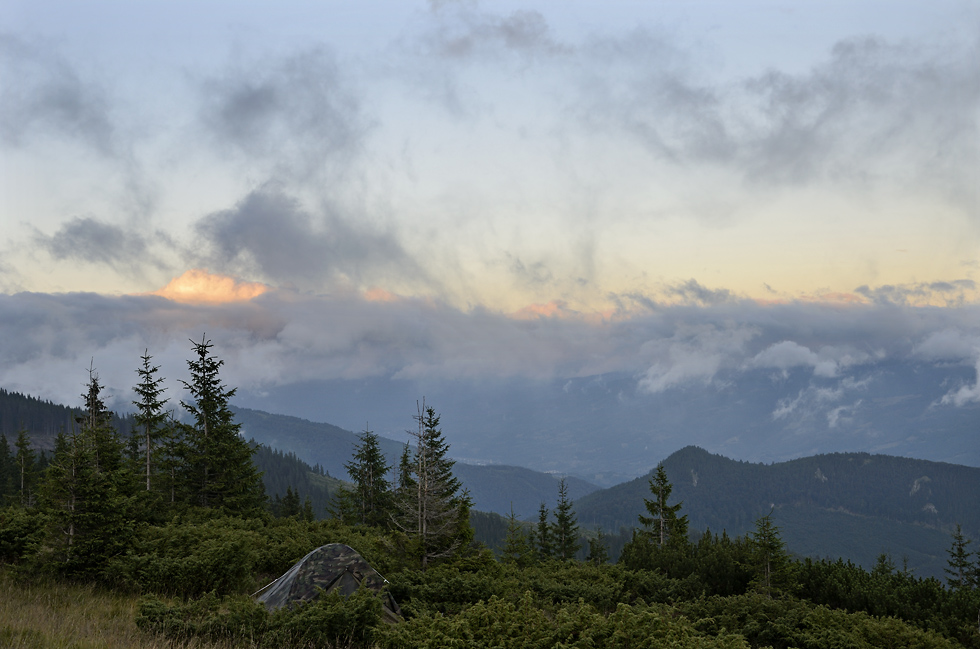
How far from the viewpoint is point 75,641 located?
27.1 ft

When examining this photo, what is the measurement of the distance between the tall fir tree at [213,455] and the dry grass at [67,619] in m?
16.2

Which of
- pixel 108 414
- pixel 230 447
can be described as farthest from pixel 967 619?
pixel 108 414

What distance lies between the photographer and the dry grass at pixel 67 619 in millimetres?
8352

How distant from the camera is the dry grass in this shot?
27.4ft

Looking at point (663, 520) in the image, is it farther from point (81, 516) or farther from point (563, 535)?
point (81, 516)

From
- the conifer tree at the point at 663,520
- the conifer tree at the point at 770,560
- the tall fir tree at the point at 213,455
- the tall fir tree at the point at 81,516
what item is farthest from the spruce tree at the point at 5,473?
the conifer tree at the point at 770,560

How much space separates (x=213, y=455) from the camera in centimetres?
3097

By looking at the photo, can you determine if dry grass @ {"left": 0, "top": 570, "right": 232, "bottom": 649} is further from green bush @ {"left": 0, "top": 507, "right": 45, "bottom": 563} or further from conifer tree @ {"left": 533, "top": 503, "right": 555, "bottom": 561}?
conifer tree @ {"left": 533, "top": 503, "right": 555, "bottom": 561}

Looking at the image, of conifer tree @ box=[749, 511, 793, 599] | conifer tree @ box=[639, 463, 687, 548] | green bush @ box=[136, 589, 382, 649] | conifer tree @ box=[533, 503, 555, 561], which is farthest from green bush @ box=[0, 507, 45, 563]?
conifer tree @ box=[533, 503, 555, 561]

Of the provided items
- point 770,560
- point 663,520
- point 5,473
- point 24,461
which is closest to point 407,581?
point 770,560

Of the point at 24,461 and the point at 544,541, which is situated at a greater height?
the point at 24,461

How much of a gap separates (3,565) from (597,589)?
57.4 feet

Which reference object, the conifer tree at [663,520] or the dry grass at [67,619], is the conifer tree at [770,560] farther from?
the conifer tree at [663,520]

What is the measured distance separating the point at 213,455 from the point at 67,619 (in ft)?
72.7
